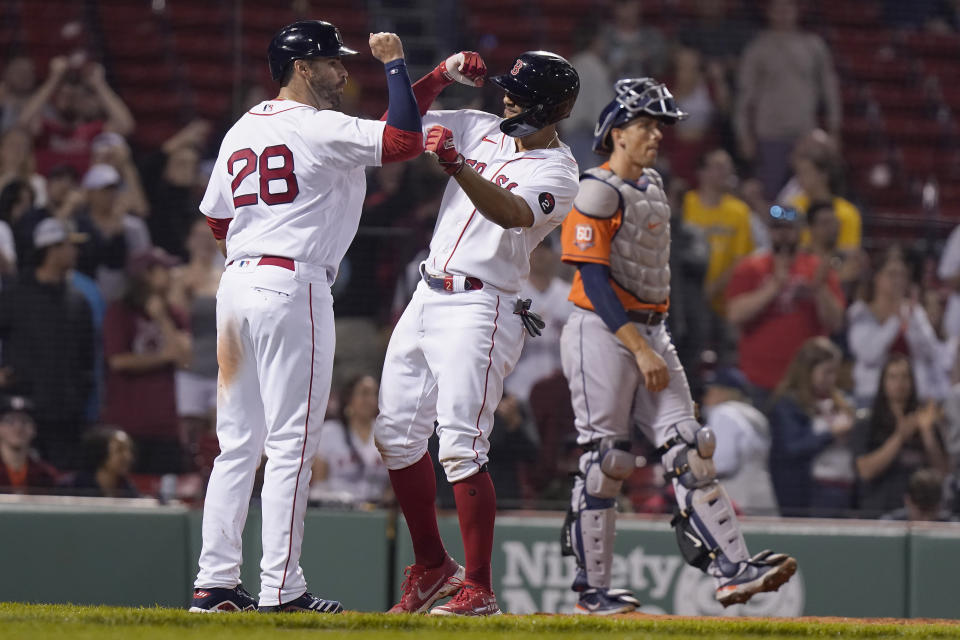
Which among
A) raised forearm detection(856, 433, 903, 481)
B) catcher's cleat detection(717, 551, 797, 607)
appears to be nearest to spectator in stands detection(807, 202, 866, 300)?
raised forearm detection(856, 433, 903, 481)

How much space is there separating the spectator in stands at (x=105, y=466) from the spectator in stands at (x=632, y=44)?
421cm

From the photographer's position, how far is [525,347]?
752cm

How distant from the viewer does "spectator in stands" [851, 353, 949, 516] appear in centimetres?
739

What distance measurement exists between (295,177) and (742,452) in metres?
3.65

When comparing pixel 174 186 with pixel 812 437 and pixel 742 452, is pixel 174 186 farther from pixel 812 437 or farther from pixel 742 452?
pixel 812 437

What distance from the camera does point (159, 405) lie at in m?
7.60

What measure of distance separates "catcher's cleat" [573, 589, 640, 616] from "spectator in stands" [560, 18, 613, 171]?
3.97 m

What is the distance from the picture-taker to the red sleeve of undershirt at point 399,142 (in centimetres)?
428

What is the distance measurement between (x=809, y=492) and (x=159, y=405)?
11.7 feet

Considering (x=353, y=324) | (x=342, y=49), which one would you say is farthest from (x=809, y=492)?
(x=342, y=49)

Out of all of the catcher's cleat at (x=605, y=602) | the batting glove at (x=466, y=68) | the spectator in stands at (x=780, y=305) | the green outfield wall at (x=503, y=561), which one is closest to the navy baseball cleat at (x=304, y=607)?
the catcher's cleat at (x=605, y=602)

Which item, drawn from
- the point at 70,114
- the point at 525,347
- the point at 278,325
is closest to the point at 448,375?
the point at 278,325

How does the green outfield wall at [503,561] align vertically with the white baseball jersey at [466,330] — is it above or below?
below

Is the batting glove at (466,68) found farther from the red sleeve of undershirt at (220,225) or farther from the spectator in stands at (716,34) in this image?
the spectator in stands at (716,34)
